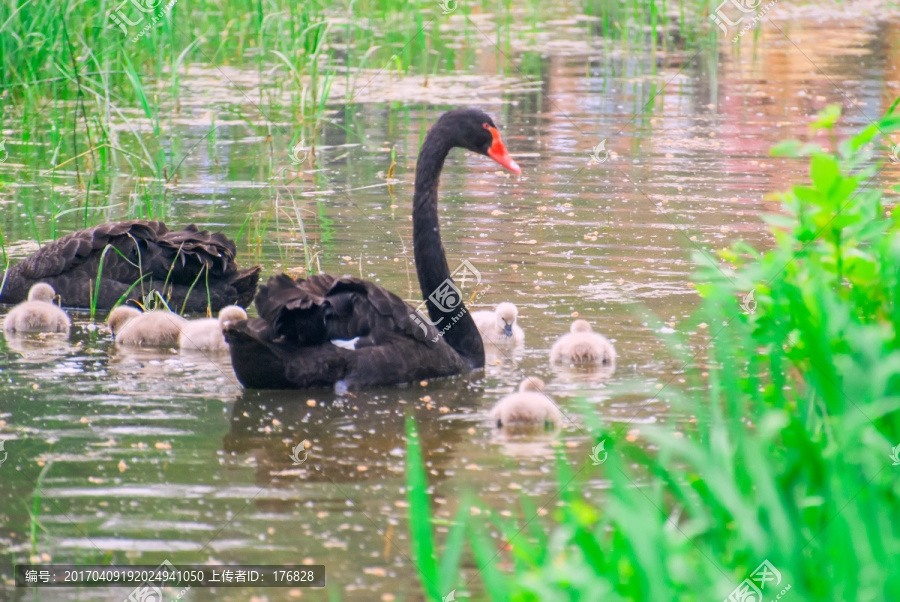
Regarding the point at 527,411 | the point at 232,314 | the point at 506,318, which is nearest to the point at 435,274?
the point at 506,318

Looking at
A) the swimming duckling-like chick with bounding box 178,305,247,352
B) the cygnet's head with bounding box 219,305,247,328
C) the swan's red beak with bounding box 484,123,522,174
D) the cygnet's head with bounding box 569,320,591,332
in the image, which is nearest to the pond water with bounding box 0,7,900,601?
the swimming duckling-like chick with bounding box 178,305,247,352

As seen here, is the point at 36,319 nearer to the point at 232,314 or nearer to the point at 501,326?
the point at 232,314

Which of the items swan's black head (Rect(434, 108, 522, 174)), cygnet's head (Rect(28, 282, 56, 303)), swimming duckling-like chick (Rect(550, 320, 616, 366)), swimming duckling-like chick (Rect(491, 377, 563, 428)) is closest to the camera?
swimming duckling-like chick (Rect(491, 377, 563, 428))

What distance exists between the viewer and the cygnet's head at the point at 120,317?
637 centimetres

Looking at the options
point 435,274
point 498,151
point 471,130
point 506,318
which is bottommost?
point 506,318

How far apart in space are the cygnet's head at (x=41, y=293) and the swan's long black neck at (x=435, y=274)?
2.14 meters

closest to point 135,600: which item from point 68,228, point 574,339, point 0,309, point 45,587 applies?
point 45,587

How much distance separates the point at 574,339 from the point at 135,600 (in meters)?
2.66

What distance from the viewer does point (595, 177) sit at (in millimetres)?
9672

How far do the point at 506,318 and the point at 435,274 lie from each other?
0.41m

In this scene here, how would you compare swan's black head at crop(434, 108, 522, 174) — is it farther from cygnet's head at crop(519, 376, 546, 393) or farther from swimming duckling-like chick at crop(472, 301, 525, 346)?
cygnet's head at crop(519, 376, 546, 393)

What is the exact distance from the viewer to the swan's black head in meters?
6.25

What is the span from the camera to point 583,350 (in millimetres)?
5633

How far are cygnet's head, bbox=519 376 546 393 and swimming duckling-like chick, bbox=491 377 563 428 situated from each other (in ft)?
0.79
